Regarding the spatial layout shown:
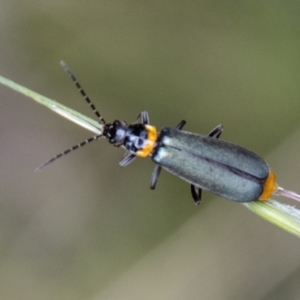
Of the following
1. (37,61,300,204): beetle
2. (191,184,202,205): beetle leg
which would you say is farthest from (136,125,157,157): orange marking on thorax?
(191,184,202,205): beetle leg

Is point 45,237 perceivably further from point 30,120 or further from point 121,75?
point 121,75

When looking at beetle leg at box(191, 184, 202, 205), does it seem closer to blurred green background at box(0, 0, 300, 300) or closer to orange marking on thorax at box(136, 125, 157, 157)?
orange marking on thorax at box(136, 125, 157, 157)

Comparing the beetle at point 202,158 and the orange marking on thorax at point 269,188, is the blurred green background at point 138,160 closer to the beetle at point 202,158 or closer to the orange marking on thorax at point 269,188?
the beetle at point 202,158

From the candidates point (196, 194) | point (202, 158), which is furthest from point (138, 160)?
point (202, 158)

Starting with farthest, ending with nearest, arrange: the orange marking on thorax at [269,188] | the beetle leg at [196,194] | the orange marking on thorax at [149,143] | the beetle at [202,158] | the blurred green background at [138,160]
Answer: the blurred green background at [138,160], the beetle leg at [196,194], the orange marking on thorax at [149,143], the beetle at [202,158], the orange marking on thorax at [269,188]

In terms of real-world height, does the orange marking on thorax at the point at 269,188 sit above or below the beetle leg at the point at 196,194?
above

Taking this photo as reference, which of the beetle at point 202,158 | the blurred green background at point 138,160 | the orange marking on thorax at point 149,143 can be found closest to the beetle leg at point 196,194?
the beetle at point 202,158
